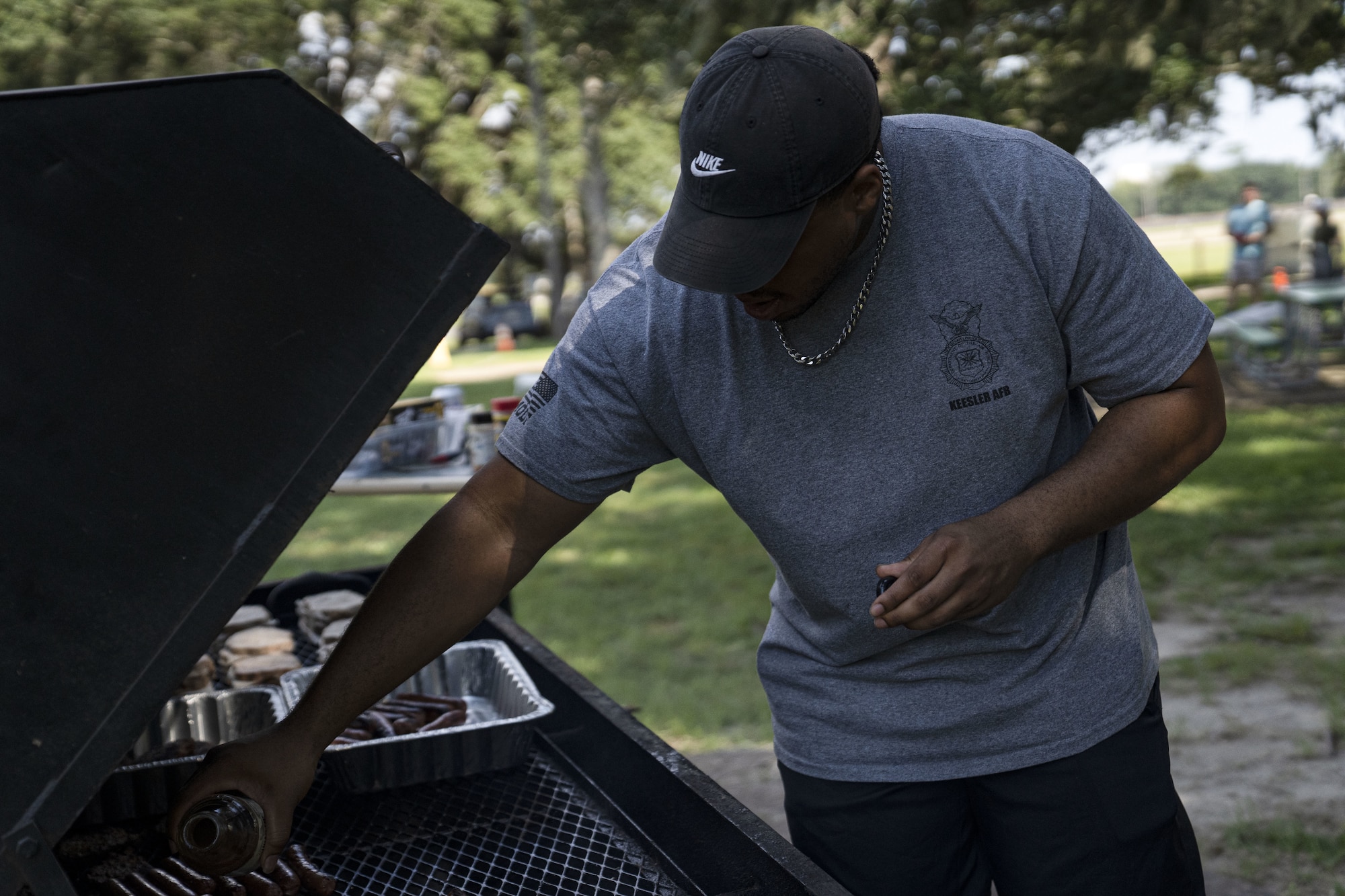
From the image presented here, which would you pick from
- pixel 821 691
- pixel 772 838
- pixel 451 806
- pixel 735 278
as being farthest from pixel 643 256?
pixel 451 806

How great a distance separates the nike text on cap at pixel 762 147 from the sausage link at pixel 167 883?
1.06m

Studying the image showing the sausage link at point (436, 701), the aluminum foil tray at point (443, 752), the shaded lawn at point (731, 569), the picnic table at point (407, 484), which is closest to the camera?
the aluminum foil tray at point (443, 752)

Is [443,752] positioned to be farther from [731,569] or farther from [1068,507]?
[731,569]

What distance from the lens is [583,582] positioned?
276 inches

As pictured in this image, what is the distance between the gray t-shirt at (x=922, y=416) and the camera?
5.01 ft

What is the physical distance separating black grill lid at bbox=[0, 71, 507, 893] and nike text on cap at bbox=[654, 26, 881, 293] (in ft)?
1.09

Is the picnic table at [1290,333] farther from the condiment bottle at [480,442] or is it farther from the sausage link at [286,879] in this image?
the sausage link at [286,879]

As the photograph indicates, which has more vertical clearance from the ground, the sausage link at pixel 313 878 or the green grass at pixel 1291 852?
the sausage link at pixel 313 878

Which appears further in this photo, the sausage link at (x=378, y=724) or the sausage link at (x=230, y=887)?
the sausage link at (x=378, y=724)

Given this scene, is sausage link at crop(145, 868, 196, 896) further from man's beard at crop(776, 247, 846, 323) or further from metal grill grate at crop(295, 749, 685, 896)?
man's beard at crop(776, 247, 846, 323)

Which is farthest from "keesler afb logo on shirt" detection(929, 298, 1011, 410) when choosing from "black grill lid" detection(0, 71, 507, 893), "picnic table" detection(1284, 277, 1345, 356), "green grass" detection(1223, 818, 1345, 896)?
"picnic table" detection(1284, 277, 1345, 356)

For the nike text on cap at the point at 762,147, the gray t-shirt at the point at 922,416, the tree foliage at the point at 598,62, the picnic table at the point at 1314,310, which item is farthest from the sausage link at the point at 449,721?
the picnic table at the point at 1314,310

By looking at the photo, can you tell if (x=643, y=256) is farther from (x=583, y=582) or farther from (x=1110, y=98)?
(x=1110, y=98)

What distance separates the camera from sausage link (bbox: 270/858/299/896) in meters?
1.57
